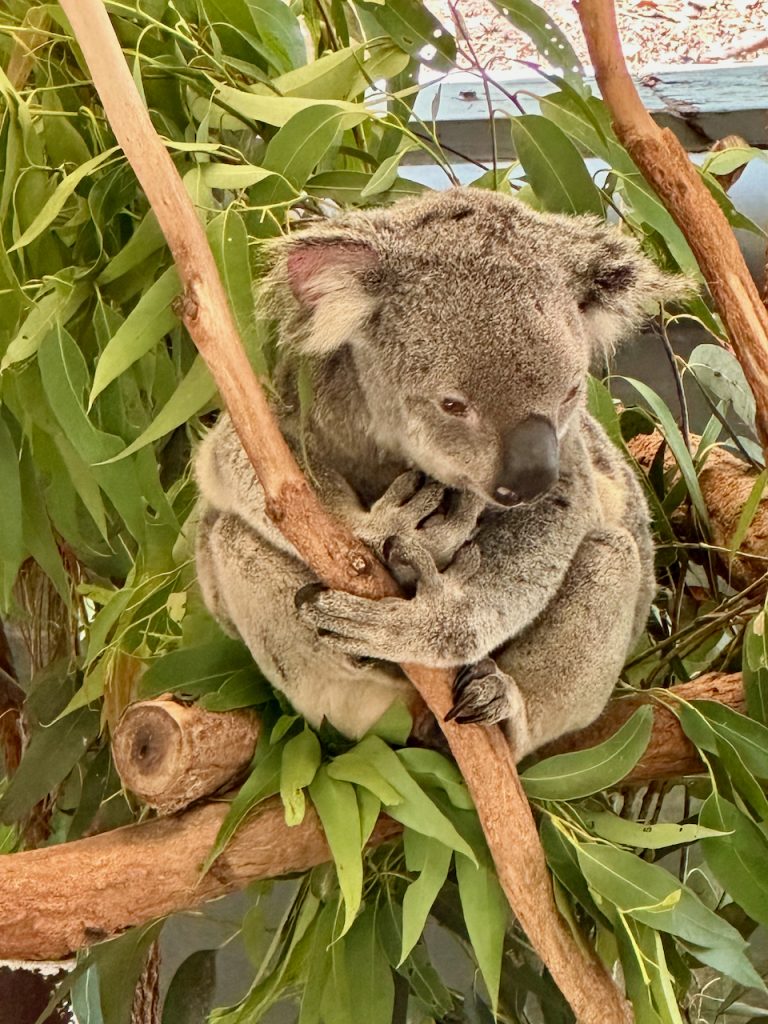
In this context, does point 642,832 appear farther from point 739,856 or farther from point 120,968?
point 120,968

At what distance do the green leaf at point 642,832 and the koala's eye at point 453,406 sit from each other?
2.25ft

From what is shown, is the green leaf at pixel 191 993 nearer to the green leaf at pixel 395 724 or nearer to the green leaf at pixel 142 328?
the green leaf at pixel 395 724

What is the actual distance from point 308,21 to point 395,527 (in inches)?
47.4

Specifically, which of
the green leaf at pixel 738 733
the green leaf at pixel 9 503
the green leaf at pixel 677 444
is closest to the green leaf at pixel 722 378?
the green leaf at pixel 677 444

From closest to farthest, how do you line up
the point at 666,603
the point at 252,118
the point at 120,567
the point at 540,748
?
1. the point at 252,118
2. the point at 540,748
3. the point at 120,567
4. the point at 666,603

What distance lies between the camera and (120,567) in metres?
2.31

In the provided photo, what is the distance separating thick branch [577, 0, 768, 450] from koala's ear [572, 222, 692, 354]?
8 cm

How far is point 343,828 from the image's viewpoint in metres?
1.54

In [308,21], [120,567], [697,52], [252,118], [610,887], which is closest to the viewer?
[610,887]

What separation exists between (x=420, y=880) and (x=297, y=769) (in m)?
0.25

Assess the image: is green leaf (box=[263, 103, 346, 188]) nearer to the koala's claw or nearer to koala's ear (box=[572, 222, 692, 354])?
koala's ear (box=[572, 222, 692, 354])

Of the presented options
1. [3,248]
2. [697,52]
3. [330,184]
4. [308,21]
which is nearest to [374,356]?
[330,184]

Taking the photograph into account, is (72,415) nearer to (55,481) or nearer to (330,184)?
(55,481)

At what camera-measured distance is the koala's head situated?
1.44m
